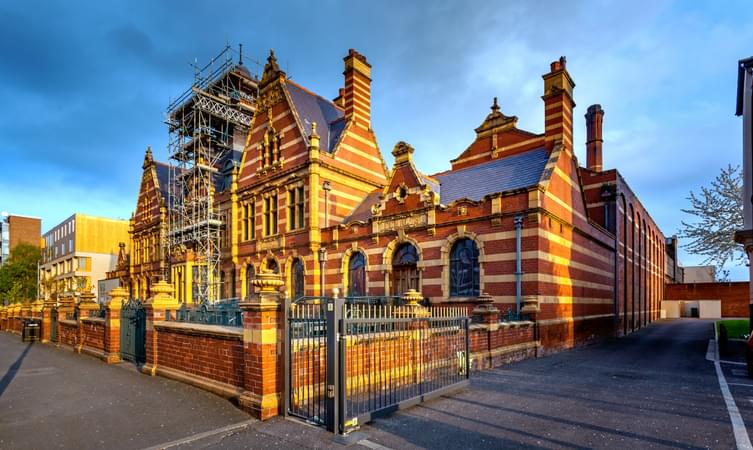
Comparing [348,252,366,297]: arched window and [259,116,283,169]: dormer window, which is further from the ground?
[259,116,283,169]: dormer window

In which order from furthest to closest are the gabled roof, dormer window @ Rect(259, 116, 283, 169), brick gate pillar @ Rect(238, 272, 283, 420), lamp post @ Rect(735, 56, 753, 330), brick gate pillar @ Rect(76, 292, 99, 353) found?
the gabled roof < dormer window @ Rect(259, 116, 283, 169) < brick gate pillar @ Rect(76, 292, 99, 353) < lamp post @ Rect(735, 56, 753, 330) < brick gate pillar @ Rect(238, 272, 283, 420)

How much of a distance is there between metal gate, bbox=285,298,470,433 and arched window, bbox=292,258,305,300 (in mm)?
14170

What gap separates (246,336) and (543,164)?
14219mm

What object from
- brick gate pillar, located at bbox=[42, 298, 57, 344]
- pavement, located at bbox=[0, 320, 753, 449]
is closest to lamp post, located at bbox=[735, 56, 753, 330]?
pavement, located at bbox=[0, 320, 753, 449]

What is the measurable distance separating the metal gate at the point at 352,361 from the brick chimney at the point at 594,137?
75.7 feet

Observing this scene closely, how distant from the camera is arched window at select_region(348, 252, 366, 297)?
2019 cm

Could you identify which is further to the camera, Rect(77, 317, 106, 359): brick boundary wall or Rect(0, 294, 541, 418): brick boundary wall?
Rect(77, 317, 106, 359): brick boundary wall

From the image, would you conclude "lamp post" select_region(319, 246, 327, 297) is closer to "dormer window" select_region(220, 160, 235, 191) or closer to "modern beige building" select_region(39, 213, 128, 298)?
"dormer window" select_region(220, 160, 235, 191)

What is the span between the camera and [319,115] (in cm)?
2652

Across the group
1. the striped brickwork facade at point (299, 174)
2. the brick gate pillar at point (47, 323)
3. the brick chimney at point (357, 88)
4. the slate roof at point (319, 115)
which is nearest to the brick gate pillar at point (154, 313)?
the striped brickwork facade at point (299, 174)

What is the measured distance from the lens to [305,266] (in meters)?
22.7

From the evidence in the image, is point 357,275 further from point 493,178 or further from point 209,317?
point 209,317

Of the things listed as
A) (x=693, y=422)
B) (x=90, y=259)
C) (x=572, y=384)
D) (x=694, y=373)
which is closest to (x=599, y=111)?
(x=694, y=373)

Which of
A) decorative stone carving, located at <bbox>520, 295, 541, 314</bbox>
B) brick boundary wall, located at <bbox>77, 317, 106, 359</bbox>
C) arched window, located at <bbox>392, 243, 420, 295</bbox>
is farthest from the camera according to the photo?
arched window, located at <bbox>392, 243, 420, 295</bbox>
